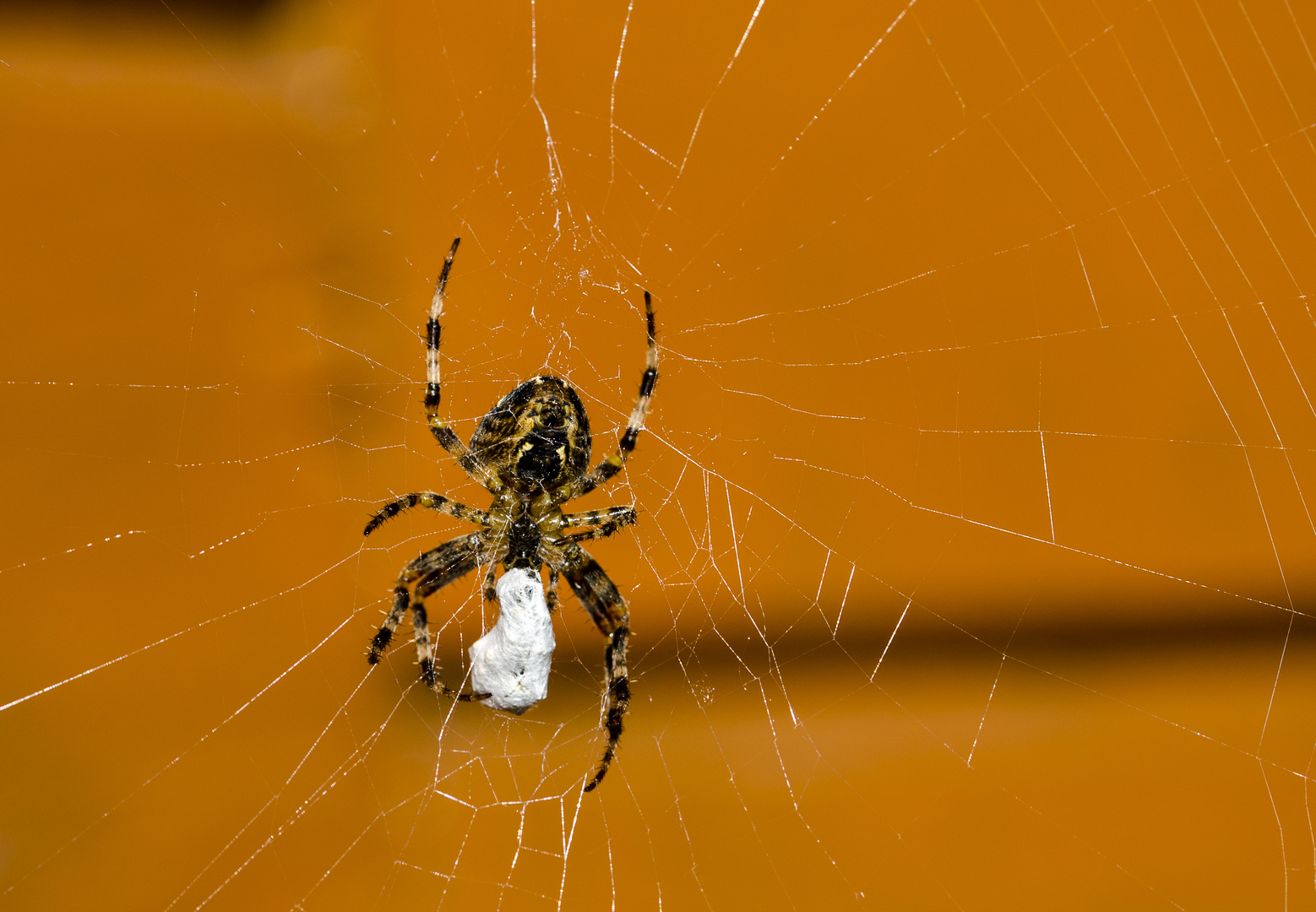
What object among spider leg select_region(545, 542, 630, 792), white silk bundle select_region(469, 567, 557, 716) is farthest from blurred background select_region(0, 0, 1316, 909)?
white silk bundle select_region(469, 567, 557, 716)

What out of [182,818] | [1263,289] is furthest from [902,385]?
[182,818]

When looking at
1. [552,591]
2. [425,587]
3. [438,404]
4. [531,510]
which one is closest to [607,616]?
[552,591]

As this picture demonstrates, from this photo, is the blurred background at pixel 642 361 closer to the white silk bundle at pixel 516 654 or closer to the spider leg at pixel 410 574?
the spider leg at pixel 410 574

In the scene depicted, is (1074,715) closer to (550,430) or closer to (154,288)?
(550,430)

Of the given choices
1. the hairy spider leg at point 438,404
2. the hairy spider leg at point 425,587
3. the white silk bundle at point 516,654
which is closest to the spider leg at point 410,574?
the hairy spider leg at point 425,587

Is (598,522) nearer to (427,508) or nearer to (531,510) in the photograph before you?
(531,510)

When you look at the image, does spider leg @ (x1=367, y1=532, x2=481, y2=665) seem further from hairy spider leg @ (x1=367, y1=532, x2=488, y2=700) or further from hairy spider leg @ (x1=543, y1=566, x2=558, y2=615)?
hairy spider leg @ (x1=543, y1=566, x2=558, y2=615)
